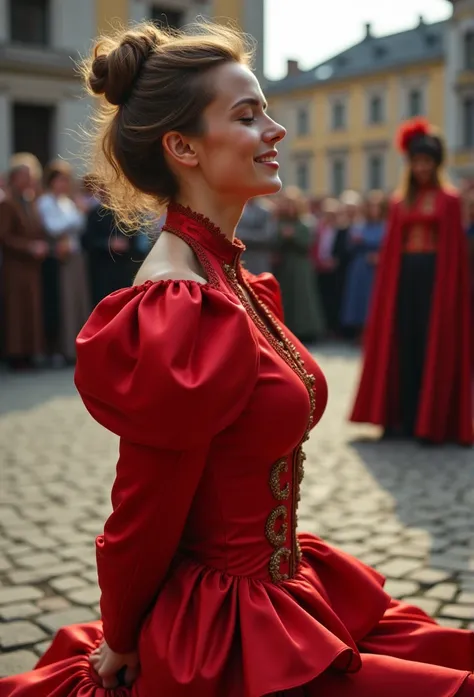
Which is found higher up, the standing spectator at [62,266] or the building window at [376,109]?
the building window at [376,109]

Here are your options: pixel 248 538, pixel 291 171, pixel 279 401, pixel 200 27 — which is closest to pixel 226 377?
pixel 279 401

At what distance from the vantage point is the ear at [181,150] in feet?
6.31

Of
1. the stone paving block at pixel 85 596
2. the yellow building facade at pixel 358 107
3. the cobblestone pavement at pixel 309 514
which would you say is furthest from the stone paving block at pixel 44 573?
the yellow building facade at pixel 358 107

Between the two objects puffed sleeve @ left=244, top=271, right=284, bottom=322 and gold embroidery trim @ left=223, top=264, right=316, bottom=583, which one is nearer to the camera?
gold embroidery trim @ left=223, top=264, right=316, bottom=583

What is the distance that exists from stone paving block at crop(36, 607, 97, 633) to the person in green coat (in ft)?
29.6

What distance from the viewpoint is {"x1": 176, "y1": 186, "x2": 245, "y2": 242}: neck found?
1984 millimetres

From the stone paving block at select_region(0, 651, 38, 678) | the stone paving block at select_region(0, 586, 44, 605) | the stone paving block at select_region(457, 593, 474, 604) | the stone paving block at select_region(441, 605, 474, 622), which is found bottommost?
the stone paving block at select_region(0, 651, 38, 678)

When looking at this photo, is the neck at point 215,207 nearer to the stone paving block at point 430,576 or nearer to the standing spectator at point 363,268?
the stone paving block at point 430,576

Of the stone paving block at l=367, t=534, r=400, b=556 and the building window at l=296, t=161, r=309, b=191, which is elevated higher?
the building window at l=296, t=161, r=309, b=191

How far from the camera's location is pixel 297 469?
2078mm

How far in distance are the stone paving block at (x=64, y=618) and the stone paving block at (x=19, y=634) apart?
1.5 inches

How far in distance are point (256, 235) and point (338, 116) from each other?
135ft

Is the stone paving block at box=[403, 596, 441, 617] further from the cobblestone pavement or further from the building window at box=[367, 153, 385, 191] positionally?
the building window at box=[367, 153, 385, 191]

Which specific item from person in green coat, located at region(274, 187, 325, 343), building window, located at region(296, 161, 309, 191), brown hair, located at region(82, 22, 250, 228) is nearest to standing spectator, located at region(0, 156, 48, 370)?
person in green coat, located at region(274, 187, 325, 343)
